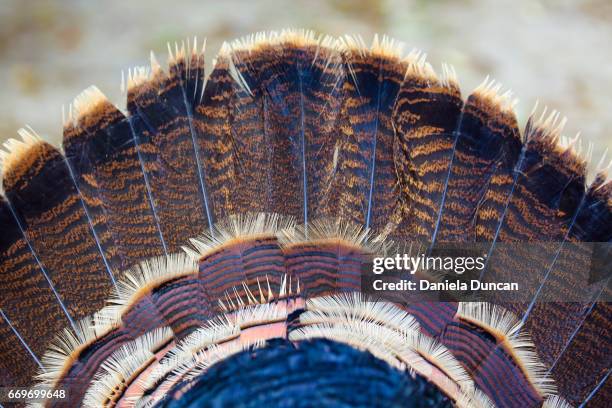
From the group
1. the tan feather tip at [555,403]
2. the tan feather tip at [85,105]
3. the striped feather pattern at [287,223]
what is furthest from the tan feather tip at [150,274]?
the tan feather tip at [555,403]

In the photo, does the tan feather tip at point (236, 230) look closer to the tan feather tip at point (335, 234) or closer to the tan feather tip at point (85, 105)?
the tan feather tip at point (335, 234)

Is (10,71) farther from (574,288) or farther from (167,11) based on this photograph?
(574,288)

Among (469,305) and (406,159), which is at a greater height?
(406,159)

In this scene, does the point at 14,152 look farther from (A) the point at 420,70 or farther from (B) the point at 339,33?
(B) the point at 339,33

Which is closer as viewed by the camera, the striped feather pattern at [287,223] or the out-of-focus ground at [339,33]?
the striped feather pattern at [287,223]

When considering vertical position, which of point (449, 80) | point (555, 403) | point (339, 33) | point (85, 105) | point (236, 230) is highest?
point (339, 33)

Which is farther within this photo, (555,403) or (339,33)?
(339,33)

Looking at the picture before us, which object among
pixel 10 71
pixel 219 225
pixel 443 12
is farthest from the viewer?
pixel 443 12

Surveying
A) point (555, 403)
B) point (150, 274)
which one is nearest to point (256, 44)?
point (150, 274)

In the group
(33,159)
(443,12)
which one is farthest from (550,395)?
(443,12)
